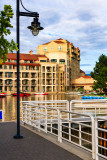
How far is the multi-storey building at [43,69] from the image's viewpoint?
94.9 metres

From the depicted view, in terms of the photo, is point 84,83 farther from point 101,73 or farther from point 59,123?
point 59,123

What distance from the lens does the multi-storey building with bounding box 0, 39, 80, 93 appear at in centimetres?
9494

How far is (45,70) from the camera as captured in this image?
10144cm

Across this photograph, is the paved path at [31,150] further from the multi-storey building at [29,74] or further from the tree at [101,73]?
the multi-storey building at [29,74]

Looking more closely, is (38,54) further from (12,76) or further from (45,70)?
(12,76)

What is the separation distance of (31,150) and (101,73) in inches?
2306

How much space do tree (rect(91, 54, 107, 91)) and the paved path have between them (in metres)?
56.6

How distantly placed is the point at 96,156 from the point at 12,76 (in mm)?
91285

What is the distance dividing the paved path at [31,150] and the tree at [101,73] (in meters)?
56.6

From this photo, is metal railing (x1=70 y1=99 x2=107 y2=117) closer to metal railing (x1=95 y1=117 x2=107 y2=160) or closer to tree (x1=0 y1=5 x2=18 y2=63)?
metal railing (x1=95 y1=117 x2=107 y2=160)

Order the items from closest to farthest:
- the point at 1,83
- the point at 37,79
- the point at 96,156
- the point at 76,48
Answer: the point at 96,156
the point at 1,83
the point at 37,79
the point at 76,48

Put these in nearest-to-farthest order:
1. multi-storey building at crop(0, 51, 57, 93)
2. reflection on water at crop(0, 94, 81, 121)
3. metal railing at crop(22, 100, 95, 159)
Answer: metal railing at crop(22, 100, 95, 159)
reflection on water at crop(0, 94, 81, 121)
multi-storey building at crop(0, 51, 57, 93)

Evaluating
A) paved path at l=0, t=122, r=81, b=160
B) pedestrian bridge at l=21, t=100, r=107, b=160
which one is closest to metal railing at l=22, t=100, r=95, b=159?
pedestrian bridge at l=21, t=100, r=107, b=160

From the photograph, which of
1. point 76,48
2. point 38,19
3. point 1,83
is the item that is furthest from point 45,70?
point 38,19
